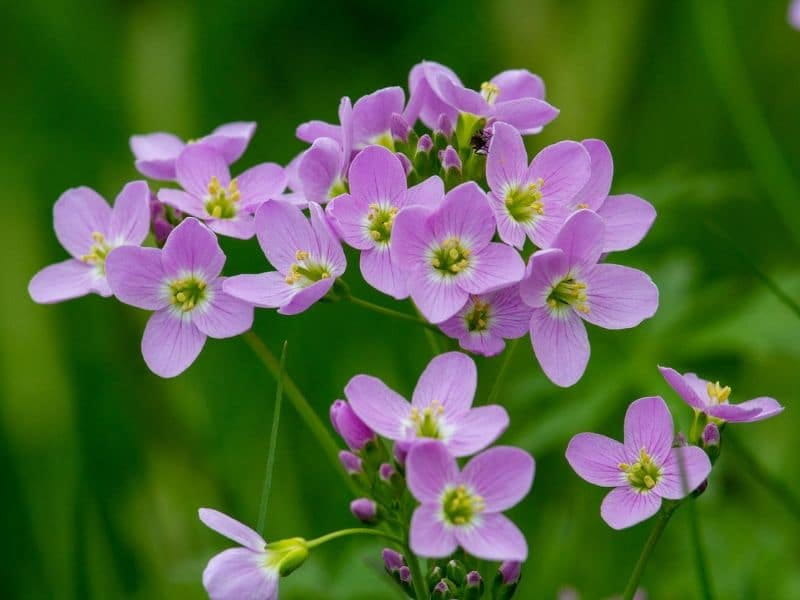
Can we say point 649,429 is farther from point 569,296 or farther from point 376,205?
point 376,205

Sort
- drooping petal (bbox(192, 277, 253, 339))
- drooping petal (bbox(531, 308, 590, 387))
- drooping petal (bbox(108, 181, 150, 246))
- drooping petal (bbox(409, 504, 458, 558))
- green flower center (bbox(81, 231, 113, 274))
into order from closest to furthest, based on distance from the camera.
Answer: drooping petal (bbox(409, 504, 458, 558)) → drooping petal (bbox(531, 308, 590, 387)) → drooping petal (bbox(192, 277, 253, 339)) → drooping petal (bbox(108, 181, 150, 246)) → green flower center (bbox(81, 231, 113, 274))

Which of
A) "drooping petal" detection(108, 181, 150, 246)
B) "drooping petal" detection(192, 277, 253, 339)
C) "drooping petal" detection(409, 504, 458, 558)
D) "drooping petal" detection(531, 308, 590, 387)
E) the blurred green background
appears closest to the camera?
"drooping petal" detection(409, 504, 458, 558)

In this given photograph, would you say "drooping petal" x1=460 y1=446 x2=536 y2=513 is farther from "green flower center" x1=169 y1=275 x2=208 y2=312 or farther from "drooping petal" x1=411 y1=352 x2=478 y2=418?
"green flower center" x1=169 y1=275 x2=208 y2=312

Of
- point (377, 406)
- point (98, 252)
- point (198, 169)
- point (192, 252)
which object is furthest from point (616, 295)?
point (98, 252)

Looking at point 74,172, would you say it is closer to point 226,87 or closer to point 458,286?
point 226,87

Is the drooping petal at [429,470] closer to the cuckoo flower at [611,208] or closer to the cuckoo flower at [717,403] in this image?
the cuckoo flower at [717,403]

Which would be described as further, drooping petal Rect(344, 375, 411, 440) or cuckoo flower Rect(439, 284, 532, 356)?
cuckoo flower Rect(439, 284, 532, 356)

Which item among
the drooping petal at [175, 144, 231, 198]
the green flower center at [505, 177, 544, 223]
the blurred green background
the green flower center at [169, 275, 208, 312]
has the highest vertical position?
the drooping petal at [175, 144, 231, 198]

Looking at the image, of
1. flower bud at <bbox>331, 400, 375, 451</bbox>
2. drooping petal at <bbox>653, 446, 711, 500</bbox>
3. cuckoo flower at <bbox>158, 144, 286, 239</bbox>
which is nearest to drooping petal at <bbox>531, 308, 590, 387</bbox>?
drooping petal at <bbox>653, 446, 711, 500</bbox>

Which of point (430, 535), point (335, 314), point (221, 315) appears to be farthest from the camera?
point (335, 314)
